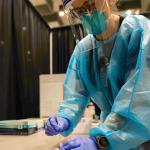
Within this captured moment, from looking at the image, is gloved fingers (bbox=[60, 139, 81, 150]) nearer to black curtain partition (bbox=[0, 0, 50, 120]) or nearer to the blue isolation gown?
the blue isolation gown

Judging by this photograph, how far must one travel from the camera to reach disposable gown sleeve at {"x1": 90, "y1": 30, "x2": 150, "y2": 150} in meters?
0.64

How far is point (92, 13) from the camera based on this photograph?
82 cm

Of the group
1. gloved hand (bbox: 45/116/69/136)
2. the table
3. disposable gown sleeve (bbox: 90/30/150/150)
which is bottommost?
the table

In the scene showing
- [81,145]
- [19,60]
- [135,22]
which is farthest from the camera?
[19,60]

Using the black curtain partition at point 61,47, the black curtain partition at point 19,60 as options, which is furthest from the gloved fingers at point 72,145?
the black curtain partition at point 61,47

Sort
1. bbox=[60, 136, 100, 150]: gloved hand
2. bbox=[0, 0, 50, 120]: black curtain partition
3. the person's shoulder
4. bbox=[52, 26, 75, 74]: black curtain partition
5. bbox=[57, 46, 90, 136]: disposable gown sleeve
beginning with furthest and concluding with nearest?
1. bbox=[52, 26, 75, 74]: black curtain partition
2. bbox=[0, 0, 50, 120]: black curtain partition
3. bbox=[57, 46, 90, 136]: disposable gown sleeve
4. the person's shoulder
5. bbox=[60, 136, 100, 150]: gloved hand

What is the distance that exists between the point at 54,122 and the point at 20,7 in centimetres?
186

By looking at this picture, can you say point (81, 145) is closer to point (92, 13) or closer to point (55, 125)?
point (55, 125)

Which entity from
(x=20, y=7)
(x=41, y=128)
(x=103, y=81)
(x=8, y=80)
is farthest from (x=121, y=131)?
(x=20, y=7)

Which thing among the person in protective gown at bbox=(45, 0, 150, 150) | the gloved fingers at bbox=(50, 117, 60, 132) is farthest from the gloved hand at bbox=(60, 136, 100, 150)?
the gloved fingers at bbox=(50, 117, 60, 132)

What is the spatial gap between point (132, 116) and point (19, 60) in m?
1.73

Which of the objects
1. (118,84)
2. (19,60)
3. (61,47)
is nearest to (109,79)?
(118,84)

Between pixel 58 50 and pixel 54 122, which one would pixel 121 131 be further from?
pixel 58 50

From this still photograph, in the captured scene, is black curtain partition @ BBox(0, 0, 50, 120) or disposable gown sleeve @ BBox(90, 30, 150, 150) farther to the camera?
black curtain partition @ BBox(0, 0, 50, 120)
